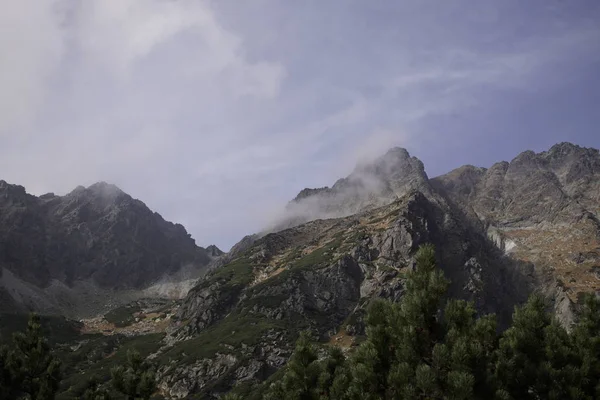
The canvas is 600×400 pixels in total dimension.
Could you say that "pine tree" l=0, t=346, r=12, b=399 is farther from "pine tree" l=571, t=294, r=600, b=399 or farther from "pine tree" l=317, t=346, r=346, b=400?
"pine tree" l=571, t=294, r=600, b=399

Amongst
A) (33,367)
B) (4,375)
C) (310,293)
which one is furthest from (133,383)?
(310,293)

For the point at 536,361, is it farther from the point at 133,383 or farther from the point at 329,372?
the point at 133,383

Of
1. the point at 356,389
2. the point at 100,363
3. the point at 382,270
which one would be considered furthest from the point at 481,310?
the point at 356,389

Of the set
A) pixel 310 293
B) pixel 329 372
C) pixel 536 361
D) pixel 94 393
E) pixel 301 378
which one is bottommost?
pixel 310 293

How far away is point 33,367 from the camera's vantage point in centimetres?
2922

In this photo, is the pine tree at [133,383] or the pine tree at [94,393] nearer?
the pine tree at [133,383]

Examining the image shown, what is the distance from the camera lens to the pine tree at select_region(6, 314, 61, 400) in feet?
93.7

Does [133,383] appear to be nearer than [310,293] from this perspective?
Yes

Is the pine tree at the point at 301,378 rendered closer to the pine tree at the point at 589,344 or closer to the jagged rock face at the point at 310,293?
the pine tree at the point at 589,344

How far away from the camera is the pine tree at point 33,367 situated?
28562 mm

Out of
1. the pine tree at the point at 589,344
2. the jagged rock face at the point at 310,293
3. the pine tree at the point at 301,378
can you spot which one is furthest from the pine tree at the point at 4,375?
the jagged rock face at the point at 310,293

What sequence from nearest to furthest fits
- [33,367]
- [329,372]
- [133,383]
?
[329,372], [133,383], [33,367]

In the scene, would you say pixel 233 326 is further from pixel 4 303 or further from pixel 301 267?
pixel 4 303

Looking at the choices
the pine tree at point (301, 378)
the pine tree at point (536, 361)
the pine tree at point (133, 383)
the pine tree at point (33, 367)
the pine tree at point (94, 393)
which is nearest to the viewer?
the pine tree at point (536, 361)
